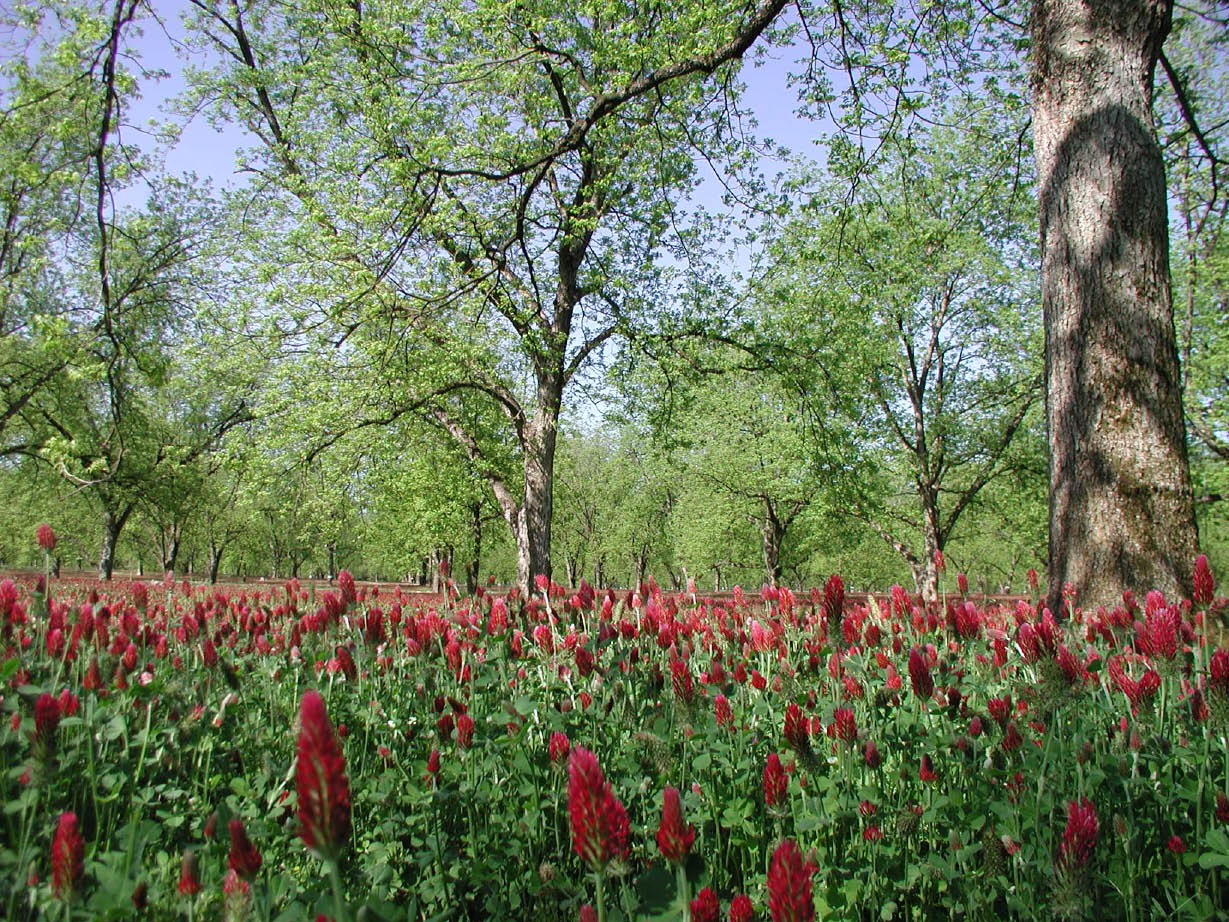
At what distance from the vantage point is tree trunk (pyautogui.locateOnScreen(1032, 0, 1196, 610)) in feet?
15.6

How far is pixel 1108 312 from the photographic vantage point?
16.8 ft

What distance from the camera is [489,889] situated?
2342 millimetres

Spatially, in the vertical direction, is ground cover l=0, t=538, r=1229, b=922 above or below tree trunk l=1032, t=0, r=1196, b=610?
below

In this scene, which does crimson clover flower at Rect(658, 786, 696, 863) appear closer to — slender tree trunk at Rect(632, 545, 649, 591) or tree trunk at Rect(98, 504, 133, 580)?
tree trunk at Rect(98, 504, 133, 580)

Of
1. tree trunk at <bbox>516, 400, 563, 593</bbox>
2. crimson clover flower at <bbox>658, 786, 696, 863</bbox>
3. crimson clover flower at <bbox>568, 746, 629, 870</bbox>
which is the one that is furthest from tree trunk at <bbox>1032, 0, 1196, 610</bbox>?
tree trunk at <bbox>516, 400, 563, 593</bbox>

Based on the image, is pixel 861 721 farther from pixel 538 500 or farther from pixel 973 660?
pixel 538 500

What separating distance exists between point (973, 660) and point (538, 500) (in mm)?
12987

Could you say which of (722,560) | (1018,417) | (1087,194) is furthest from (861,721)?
(722,560)

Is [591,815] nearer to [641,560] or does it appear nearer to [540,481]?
[540,481]

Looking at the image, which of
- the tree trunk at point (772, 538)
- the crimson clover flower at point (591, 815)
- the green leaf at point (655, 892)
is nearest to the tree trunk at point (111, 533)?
the tree trunk at point (772, 538)

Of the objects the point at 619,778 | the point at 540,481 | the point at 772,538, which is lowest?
the point at 619,778

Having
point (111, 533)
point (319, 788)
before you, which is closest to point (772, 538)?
point (111, 533)

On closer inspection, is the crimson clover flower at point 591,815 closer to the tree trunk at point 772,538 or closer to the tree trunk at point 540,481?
the tree trunk at point 540,481

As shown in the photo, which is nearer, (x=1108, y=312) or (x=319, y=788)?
(x=319, y=788)
